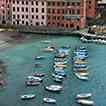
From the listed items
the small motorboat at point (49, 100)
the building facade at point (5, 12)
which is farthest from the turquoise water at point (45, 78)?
the building facade at point (5, 12)

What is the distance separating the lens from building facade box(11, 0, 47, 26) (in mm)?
81312

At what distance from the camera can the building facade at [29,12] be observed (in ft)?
267

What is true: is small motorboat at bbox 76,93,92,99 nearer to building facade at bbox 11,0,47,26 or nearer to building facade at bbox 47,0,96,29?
building facade at bbox 47,0,96,29

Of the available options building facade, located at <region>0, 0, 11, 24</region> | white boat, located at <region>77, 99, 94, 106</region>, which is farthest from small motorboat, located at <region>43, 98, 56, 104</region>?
building facade, located at <region>0, 0, 11, 24</region>

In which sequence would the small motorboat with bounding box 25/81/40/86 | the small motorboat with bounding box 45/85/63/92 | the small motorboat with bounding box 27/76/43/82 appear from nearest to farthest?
the small motorboat with bounding box 45/85/63/92
the small motorboat with bounding box 25/81/40/86
the small motorboat with bounding box 27/76/43/82

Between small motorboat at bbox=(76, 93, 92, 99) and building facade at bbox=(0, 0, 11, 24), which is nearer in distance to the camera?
small motorboat at bbox=(76, 93, 92, 99)

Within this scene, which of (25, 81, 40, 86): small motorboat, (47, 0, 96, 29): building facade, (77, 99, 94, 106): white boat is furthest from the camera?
(47, 0, 96, 29): building facade

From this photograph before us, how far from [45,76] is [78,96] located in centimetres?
760

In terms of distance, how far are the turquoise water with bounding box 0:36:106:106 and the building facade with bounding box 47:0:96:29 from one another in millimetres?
11073

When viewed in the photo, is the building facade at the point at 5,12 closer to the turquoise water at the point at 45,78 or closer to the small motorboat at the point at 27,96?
the turquoise water at the point at 45,78

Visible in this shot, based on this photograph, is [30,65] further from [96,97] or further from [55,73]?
[96,97]

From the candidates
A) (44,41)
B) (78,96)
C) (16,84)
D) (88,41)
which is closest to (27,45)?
(44,41)

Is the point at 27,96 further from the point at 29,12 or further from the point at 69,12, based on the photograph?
the point at 29,12

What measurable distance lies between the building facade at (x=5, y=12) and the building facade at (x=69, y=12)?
7064mm
